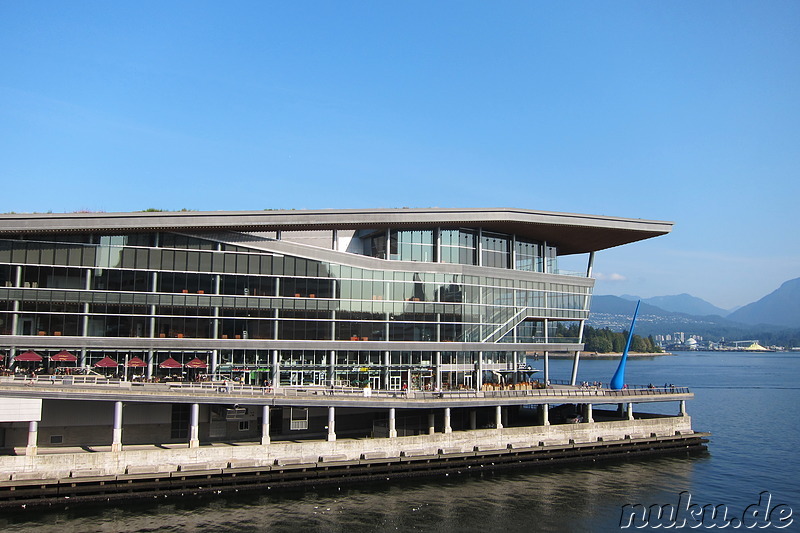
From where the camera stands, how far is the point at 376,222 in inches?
2746

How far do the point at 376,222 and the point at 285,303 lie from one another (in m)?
12.8

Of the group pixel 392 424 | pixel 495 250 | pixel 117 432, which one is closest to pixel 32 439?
pixel 117 432

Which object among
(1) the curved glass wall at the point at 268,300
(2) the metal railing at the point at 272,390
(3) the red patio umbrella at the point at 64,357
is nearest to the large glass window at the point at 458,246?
(1) the curved glass wall at the point at 268,300

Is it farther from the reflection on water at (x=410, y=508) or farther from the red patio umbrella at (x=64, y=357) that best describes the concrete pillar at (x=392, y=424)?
the red patio umbrella at (x=64, y=357)

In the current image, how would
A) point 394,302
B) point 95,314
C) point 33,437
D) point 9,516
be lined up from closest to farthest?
point 9,516
point 33,437
point 95,314
point 394,302

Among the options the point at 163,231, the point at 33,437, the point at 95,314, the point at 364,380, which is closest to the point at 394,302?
the point at 364,380

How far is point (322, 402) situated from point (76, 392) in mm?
19205

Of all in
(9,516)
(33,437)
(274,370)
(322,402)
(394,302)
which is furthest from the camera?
(394,302)

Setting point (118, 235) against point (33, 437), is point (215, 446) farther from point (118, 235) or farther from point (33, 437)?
point (118, 235)

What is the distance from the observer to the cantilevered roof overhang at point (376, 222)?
199 feet

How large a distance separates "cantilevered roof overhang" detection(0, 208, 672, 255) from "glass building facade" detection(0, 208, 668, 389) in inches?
46.1

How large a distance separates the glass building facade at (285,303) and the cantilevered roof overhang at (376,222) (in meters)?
1.17

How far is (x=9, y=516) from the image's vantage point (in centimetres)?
4259

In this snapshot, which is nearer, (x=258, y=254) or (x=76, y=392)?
(x=76, y=392)
